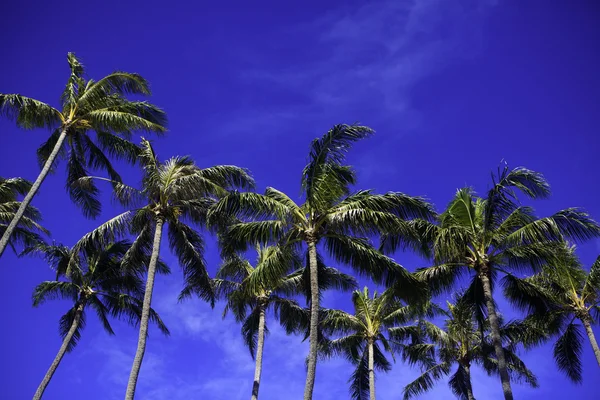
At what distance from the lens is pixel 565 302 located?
24.5 metres

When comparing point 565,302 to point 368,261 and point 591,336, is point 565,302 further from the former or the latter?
point 368,261

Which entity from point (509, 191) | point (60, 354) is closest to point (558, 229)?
point (509, 191)

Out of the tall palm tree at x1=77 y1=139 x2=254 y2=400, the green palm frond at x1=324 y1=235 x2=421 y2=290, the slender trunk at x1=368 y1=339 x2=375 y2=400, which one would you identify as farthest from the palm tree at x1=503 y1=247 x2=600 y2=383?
the tall palm tree at x1=77 y1=139 x2=254 y2=400

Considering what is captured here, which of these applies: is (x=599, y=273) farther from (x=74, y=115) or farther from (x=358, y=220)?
(x=74, y=115)

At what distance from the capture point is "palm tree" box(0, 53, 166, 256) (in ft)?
66.8

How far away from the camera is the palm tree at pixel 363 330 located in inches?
1161

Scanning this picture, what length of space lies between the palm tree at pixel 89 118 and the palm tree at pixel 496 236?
39.1 feet

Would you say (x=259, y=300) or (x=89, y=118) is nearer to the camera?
(x=89, y=118)

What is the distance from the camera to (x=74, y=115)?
20906 millimetres

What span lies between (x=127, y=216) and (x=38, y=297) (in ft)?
30.5

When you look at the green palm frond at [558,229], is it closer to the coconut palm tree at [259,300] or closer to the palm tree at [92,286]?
the coconut palm tree at [259,300]

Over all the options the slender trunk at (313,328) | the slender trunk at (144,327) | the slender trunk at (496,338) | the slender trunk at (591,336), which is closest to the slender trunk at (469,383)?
the slender trunk at (591,336)

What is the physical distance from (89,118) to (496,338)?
16999mm

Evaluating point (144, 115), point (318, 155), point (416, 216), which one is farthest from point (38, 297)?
point (416, 216)
